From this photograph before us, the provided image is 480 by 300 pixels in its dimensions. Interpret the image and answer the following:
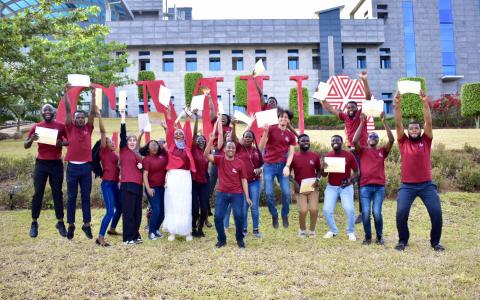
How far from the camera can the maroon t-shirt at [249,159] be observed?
24.4 ft

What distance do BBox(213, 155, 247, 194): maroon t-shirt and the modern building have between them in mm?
35424

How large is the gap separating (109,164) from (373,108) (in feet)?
14.0

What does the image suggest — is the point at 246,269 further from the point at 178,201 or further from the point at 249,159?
the point at 249,159

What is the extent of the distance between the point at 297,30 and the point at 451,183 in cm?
3371

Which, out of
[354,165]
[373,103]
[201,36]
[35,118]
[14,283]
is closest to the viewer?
[14,283]

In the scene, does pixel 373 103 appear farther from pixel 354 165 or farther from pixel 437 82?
pixel 437 82

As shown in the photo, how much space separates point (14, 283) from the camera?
575 cm

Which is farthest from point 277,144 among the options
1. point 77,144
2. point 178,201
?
point 77,144

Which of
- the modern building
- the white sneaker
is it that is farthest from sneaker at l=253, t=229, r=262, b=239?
the modern building

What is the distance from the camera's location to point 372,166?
7.03 m

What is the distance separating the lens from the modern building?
1700 inches

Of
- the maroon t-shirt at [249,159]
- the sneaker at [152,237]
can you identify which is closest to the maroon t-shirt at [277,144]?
the maroon t-shirt at [249,159]

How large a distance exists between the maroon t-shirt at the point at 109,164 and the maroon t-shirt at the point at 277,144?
8.26 feet

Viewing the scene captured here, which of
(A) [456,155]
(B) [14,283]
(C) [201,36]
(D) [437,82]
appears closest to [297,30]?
(C) [201,36]
